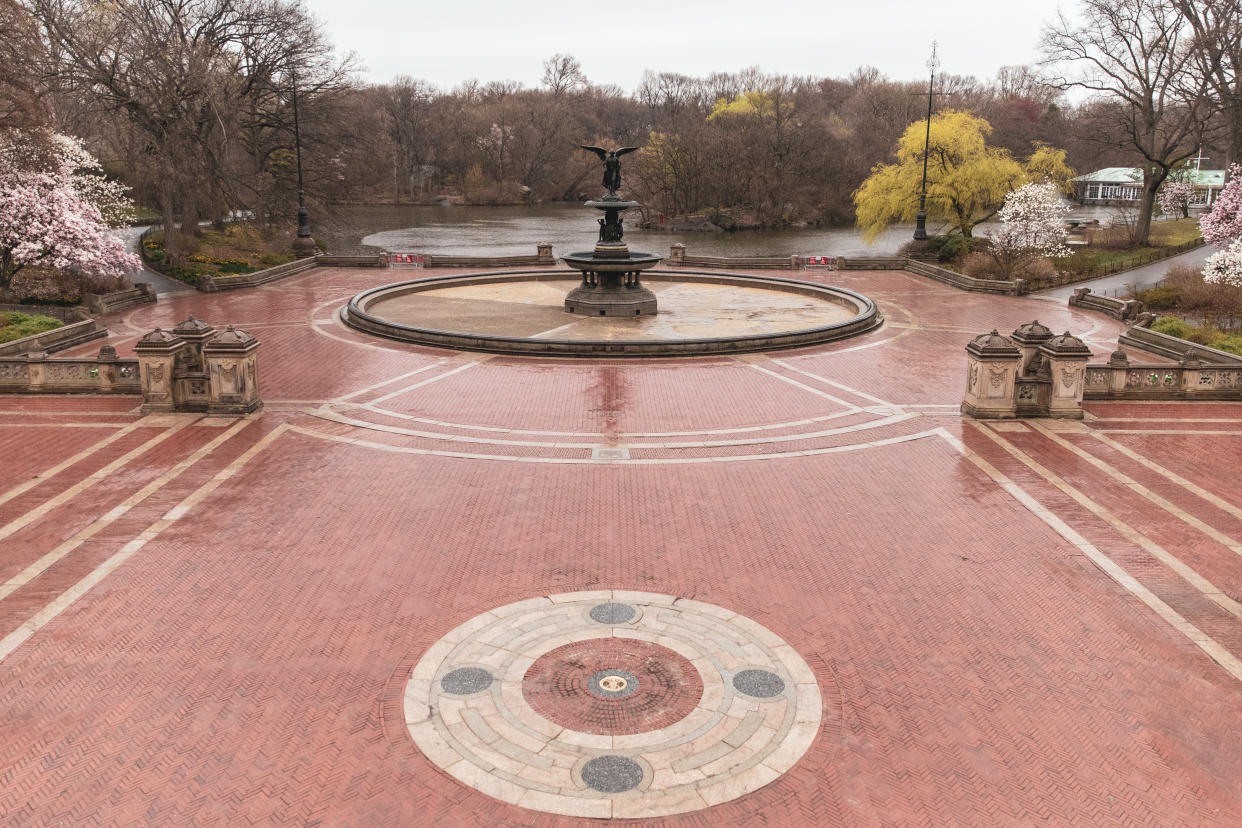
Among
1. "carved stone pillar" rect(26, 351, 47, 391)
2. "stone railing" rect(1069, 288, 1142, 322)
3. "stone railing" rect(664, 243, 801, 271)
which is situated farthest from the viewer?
"stone railing" rect(664, 243, 801, 271)

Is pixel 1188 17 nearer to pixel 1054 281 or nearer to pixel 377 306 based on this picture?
pixel 1054 281

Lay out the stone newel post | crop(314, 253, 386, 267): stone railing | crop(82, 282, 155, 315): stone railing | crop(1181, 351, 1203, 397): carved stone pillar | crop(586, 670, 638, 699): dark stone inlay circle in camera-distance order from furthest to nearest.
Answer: crop(314, 253, 386, 267): stone railing, crop(82, 282, 155, 315): stone railing, crop(1181, 351, 1203, 397): carved stone pillar, the stone newel post, crop(586, 670, 638, 699): dark stone inlay circle

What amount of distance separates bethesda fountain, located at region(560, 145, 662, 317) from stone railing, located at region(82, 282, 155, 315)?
17.1m

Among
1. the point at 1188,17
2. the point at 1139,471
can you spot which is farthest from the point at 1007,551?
the point at 1188,17

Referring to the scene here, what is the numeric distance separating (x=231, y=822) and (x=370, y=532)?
20.2 feet

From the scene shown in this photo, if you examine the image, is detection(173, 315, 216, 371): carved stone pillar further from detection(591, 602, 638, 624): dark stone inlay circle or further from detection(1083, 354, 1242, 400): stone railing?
detection(1083, 354, 1242, 400): stone railing

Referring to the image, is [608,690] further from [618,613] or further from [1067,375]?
[1067,375]

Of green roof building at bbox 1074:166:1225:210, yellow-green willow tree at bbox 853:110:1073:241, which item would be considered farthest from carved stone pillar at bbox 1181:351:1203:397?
green roof building at bbox 1074:166:1225:210

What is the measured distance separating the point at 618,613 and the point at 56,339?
23.6 m

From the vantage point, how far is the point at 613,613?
1111 centimetres

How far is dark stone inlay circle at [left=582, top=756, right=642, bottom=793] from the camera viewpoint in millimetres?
8086

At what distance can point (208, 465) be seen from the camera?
1650 cm

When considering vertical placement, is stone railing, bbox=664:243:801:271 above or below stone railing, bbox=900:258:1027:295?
above

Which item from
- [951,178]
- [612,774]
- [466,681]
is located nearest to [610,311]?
[466,681]
